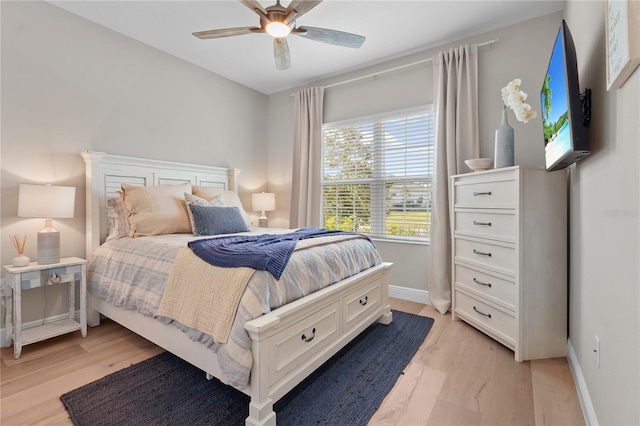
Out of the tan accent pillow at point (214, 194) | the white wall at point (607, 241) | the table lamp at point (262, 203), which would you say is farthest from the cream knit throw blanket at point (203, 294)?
the table lamp at point (262, 203)

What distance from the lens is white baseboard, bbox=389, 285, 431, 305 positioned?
Answer: 324 centimetres

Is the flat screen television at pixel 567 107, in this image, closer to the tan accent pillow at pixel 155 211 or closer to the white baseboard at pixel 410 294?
the white baseboard at pixel 410 294

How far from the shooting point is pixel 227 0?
245 cm

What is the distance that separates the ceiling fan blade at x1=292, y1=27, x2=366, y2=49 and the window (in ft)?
4.23

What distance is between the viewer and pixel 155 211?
8.43 ft

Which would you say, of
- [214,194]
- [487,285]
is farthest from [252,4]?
[487,285]

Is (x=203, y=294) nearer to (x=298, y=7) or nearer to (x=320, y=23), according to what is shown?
(x=298, y=7)

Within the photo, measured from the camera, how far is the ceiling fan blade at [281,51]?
7.55ft

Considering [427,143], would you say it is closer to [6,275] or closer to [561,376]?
[561,376]

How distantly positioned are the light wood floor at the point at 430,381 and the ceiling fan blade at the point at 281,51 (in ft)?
7.78

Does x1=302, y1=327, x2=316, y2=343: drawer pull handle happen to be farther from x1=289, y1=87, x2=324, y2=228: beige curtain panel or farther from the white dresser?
x1=289, y1=87, x2=324, y2=228: beige curtain panel

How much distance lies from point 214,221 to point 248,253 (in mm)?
1164

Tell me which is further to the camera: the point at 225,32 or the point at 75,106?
the point at 75,106

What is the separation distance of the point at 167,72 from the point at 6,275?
2.35 m
